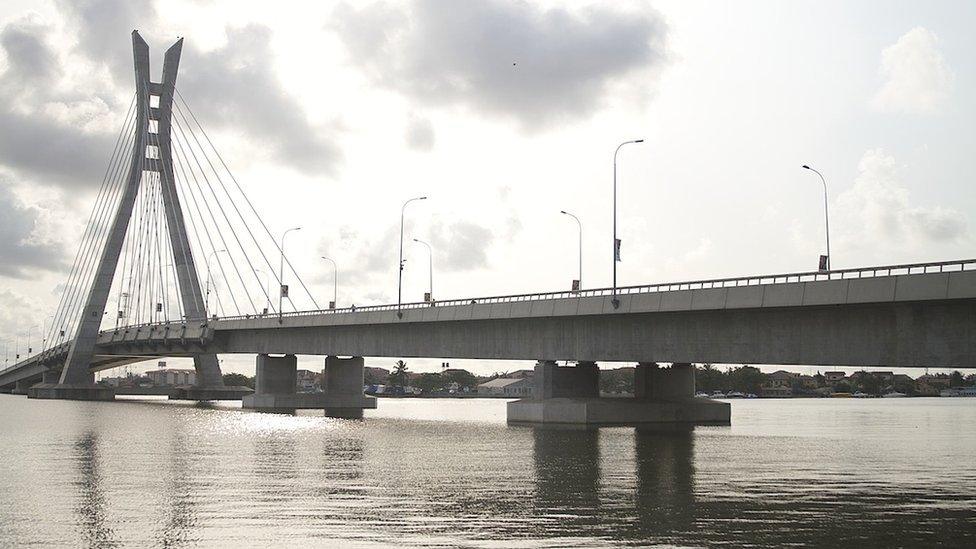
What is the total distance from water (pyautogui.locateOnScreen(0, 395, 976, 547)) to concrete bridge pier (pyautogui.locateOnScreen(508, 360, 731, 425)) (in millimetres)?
20262

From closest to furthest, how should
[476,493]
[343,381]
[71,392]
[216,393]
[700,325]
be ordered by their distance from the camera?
[476,493] → [700,325] → [343,381] → [71,392] → [216,393]

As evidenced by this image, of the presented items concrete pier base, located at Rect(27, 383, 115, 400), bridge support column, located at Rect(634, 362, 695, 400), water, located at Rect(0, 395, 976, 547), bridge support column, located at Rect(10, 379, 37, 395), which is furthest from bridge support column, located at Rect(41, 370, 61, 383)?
water, located at Rect(0, 395, 976, 547)

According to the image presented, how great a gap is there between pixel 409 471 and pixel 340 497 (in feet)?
25.1

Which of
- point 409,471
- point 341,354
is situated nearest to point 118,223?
point 341,354

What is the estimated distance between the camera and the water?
1933 cm

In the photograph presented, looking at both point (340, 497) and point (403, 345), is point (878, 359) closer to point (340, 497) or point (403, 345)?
point (340, 497)

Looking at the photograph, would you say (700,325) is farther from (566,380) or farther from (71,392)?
(71,392)

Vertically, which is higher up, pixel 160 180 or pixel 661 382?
pixel 160 180

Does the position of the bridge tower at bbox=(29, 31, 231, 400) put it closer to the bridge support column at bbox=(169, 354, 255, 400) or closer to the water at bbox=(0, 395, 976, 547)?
the bridge support column at bbox=(169, 354, 255, 400)

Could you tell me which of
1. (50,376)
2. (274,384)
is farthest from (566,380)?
(50,376)

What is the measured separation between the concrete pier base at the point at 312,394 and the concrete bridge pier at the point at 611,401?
29.8 metres

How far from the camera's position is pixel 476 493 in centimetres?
2612

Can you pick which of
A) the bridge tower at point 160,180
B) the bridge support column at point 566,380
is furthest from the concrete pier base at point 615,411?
the bridge tower at point 160,180

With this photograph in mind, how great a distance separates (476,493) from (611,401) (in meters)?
44.6
